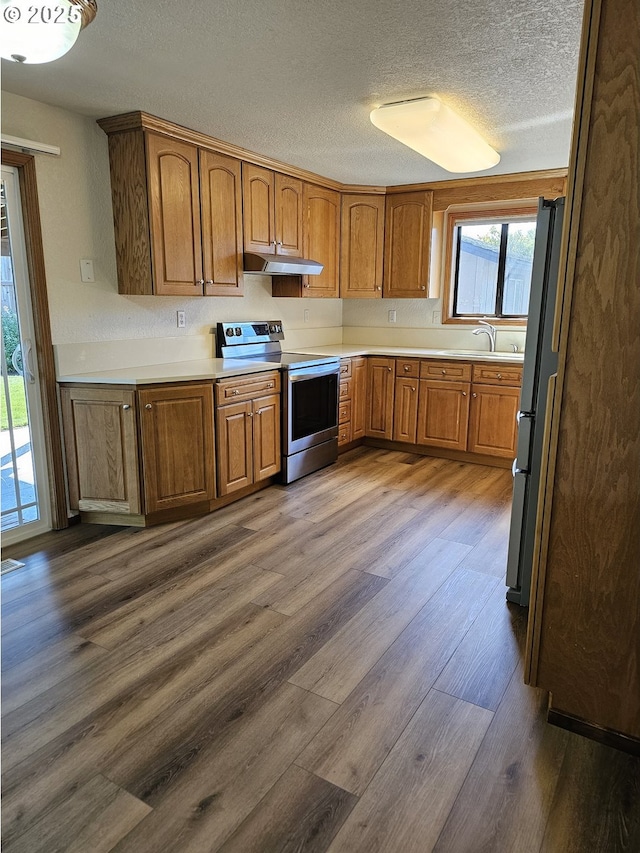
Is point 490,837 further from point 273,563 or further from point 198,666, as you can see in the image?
point 273,563

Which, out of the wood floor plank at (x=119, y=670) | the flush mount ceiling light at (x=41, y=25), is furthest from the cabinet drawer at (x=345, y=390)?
the flush mount ceiling light at (x=41, y=25)

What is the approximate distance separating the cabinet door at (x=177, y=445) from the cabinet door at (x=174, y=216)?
2.21 feet

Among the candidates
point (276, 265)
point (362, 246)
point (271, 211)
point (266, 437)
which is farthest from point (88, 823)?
point (362, 246)

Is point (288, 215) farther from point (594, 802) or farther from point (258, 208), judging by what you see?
point (594, 802)

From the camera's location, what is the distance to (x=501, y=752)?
5.40ft

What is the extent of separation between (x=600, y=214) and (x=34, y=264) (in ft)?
8.97

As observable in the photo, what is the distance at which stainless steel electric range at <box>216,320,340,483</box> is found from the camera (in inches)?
159

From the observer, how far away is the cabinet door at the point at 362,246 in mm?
4992

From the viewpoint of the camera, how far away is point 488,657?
2.10 meters

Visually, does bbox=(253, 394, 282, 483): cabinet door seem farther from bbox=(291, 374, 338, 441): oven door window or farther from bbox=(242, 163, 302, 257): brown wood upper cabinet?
bbox=(242, 163, 302, 257): brown wood upper cabinet

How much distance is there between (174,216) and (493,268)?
2941mm

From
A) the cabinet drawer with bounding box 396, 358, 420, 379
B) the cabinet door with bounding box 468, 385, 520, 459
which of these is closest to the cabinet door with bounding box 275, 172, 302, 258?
the cabinet drawer with bounding box 396, 358, 420, 379

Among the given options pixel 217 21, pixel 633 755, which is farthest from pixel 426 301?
pixel 633 755

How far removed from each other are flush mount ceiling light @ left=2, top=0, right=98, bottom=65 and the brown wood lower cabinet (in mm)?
1992
